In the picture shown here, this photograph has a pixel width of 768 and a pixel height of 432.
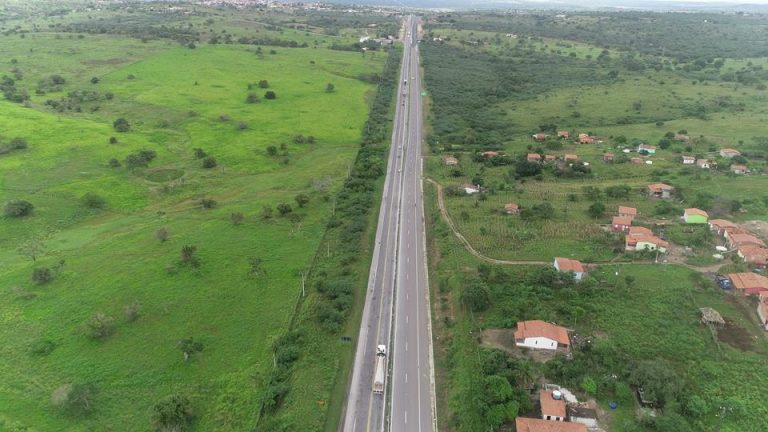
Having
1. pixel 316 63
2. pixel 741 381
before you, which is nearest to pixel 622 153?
pixel 741 381

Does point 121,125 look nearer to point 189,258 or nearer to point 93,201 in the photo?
point 93,201

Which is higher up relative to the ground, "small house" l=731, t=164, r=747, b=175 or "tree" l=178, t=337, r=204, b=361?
"small house" l=731, t=164, r=747, b=175

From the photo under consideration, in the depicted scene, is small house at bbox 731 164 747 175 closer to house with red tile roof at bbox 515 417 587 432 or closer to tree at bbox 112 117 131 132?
house with red tile roof at bbox 515 417 587 432

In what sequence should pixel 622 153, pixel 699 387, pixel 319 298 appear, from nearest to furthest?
1. pixel 699 387
2. pixel 319 298
3. pixel 622 153

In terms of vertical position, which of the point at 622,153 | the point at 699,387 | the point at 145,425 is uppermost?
the point at 622,153

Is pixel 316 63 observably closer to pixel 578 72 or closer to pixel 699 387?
pixel 578 72

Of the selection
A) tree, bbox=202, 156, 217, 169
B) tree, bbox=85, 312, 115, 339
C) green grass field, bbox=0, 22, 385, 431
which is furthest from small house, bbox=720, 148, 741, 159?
tree, bbox=85, 312, 115, 339

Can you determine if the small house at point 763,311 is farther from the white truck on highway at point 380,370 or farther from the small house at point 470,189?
the small house at point 470,189

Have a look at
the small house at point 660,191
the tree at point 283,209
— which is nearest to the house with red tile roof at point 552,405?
the tree at point 283,209
